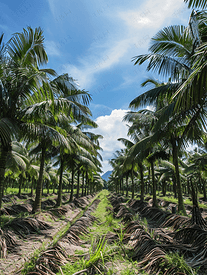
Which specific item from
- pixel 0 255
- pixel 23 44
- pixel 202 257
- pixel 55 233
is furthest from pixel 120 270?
pixel 23 44

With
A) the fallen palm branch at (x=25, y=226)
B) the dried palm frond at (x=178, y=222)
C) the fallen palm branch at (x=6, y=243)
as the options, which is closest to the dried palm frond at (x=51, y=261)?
the fallen palm branch at (x=6, y=243)

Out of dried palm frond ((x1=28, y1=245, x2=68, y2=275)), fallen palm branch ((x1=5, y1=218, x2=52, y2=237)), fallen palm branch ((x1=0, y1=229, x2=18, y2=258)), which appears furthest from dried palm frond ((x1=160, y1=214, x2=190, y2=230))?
fallen palm branch ((x1=0, y1=229, x2=18, y2=258))

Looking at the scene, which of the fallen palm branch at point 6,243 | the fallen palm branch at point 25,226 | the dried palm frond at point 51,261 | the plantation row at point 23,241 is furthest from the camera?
the fallen palm branch at point 25,226

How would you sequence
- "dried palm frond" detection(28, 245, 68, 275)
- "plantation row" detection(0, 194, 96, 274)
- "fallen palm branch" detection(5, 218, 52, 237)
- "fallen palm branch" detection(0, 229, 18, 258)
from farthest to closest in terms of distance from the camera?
1. "fallen palm branch" detection(5, 218, 52, 237)
2. "fallen palm branch" detection(0, 229, 18, 258)
3. "plantation row" detection(0, 194, 96, 274)
4. "dried palm frond" detection(28, 245, 68, 275)

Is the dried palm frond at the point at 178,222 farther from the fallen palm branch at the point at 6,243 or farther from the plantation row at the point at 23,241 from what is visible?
the fallen palm branch at the point at 6,243

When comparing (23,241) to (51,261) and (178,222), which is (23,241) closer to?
(51,261)

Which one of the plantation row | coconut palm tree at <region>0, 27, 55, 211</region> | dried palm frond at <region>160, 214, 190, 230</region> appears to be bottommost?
the plantation row

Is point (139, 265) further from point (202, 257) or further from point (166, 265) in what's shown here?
point (202, 257)

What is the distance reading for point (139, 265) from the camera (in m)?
3.73

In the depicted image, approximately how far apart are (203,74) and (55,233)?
6889mm

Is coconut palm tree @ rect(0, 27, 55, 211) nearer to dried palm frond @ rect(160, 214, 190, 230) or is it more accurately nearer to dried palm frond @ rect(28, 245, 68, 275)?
dried palm frond @ rect(28, 245, 68, 275)

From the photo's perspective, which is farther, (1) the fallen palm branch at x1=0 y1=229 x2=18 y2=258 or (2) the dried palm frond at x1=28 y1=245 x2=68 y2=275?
(1) the fallen palm branch at x1=0 y1=229 x2=18 y2=258

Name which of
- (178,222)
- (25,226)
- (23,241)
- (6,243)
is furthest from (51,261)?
(178,222)

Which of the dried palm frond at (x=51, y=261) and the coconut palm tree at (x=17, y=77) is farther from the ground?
the coconut palm tree at (x=17, y=77)
